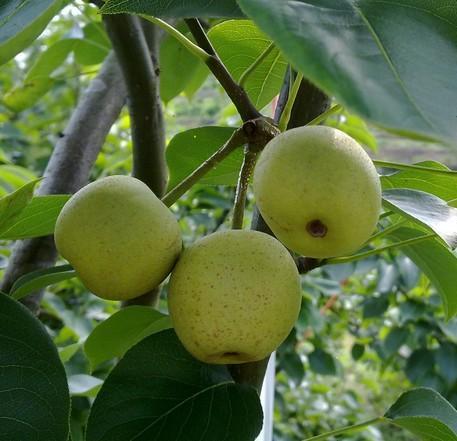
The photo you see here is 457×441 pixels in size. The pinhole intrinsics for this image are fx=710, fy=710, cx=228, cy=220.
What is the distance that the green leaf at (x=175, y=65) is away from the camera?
4.33 feet

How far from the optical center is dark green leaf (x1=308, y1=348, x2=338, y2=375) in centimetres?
260

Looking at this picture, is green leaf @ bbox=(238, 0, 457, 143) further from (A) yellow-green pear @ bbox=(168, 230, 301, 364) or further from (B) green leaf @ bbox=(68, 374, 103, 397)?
(B) green leaf @ bbox=(68, 374, 103, 397)

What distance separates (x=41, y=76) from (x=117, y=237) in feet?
4.02

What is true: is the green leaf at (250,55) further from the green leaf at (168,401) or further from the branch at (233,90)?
the green leaf at (168,401)

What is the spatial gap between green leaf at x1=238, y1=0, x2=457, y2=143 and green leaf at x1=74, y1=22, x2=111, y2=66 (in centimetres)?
118

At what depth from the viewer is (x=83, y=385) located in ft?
3.57

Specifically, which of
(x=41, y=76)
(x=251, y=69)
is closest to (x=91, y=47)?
(x=41, y=76)

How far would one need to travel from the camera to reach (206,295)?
0.59 m

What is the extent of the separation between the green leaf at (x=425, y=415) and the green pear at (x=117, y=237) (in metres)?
0.36

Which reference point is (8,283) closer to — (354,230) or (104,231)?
(104,231)

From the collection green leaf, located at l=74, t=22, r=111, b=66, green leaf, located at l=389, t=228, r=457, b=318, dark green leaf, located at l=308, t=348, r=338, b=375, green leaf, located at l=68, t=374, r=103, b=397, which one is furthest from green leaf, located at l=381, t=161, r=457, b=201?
dark green leaf, located at l=308, t=348, r=338, b=375

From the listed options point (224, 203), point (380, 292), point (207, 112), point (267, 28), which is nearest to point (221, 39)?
point (267, 28)

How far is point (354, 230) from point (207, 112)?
3241mm

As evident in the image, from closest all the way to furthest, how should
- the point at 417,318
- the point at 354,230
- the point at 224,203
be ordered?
the point at 354,230
the point at 224,203
the point at 417,318
